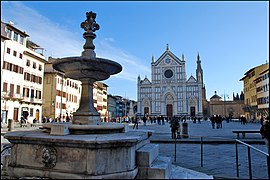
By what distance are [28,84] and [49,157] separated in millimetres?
37323

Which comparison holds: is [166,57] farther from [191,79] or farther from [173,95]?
[173,95]

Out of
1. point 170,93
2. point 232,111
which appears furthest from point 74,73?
point 232,111

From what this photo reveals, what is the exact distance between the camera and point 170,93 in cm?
7525

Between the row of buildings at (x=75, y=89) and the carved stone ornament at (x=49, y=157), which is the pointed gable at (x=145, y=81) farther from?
the carved stone ornament at (x=49, y=157)

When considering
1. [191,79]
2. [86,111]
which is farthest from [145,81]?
[86,111]

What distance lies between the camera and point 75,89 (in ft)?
177

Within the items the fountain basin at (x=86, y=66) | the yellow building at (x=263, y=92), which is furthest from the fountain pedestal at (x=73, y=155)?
the yellow building at (x=263, y=92)

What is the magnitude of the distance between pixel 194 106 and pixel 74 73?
70.0 m

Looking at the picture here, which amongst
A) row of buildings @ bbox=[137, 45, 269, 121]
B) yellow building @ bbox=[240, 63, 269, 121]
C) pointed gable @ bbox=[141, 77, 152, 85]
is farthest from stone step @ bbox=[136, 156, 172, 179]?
pointed gable @ bbox=[141, 77, 152, 85]

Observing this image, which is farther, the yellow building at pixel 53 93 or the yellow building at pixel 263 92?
the yellow building at pixel 263 92

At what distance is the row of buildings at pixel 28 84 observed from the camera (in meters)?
32.8

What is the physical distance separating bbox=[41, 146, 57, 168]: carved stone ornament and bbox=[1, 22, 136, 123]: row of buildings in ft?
102

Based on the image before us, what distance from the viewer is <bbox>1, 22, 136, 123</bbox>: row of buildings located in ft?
107

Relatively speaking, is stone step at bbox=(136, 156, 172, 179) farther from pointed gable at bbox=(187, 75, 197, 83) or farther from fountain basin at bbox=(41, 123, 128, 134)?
pointed gable at bbox=(187, 75, 197, 83)
